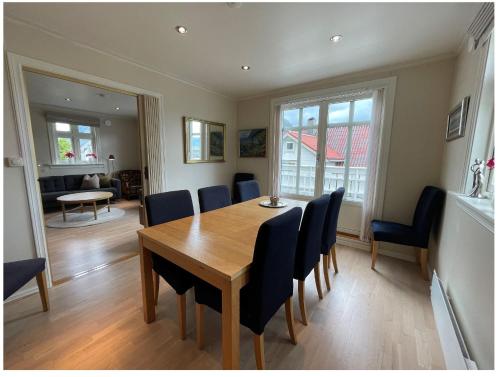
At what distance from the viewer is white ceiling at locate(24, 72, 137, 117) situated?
3.40 meters

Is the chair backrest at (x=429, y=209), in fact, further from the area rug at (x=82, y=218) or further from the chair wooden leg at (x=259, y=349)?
the area rug at (x=82, y=218)

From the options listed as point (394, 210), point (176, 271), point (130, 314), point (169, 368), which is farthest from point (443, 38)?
point (130, 314)

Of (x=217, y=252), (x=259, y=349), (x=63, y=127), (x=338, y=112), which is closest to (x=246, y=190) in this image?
(x=217, y=252)

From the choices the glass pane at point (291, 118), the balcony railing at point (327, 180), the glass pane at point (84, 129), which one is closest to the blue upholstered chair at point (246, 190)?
the balcony railing at point (327, 180)

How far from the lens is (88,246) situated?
2.81 meters

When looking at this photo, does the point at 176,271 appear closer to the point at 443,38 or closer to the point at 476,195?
the point at 476,195

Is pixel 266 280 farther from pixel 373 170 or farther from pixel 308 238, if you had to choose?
pixel 373 170

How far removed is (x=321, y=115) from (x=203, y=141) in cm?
189

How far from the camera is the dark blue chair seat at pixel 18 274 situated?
134cm

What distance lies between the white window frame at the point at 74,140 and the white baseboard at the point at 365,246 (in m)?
6.35

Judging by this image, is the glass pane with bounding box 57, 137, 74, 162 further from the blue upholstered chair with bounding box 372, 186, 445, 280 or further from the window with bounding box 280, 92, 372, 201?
the blue upholstered chair with bounding box 372, 186, 445, 280

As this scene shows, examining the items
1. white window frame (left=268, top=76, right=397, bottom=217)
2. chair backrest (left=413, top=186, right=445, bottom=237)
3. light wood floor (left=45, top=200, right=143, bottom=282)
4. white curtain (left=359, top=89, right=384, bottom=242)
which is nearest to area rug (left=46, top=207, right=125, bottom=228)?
light wood floor (left=45, top=200, right=143, bottom=282)

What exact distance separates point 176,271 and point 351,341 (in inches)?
51.7

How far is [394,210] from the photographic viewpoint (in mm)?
2629
